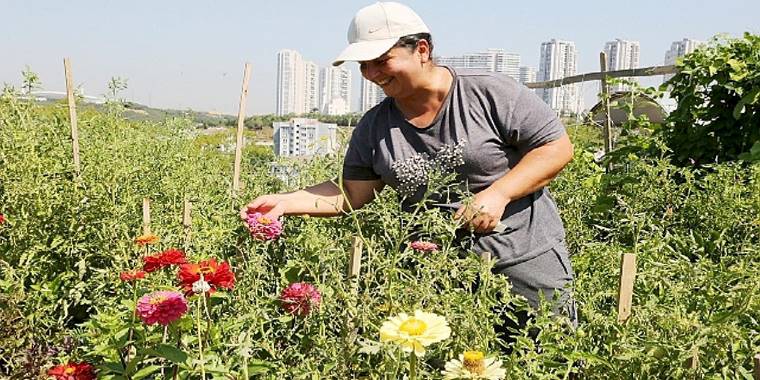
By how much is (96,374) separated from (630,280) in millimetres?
1225

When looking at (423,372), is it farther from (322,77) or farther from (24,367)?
(322,77)

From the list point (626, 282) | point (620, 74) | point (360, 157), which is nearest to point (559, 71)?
point (620, 74)

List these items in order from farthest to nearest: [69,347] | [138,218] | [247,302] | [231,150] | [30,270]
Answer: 1. [231,150]
2. [138,218]
3. [30,270]
4. [69,347]
5. [247,302]

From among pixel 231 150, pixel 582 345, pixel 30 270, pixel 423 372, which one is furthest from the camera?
pixel 231 150

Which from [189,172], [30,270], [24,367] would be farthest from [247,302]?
[189,172]

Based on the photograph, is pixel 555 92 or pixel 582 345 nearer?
pixel 582 345

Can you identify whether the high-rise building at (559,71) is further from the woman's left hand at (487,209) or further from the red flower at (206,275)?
the red flower at (206,275)

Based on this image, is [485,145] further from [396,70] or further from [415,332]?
[415,332]

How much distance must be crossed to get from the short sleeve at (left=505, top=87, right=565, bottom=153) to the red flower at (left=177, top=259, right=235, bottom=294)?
814 mm

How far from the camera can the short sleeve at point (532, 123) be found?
1.94 m

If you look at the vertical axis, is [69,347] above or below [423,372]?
below

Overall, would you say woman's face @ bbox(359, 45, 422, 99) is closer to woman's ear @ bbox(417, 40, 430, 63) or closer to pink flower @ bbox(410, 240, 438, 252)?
woman's ear @ bbox(417, 40, 430, 63)

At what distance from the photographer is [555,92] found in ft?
24.2

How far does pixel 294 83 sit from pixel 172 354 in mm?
6415
